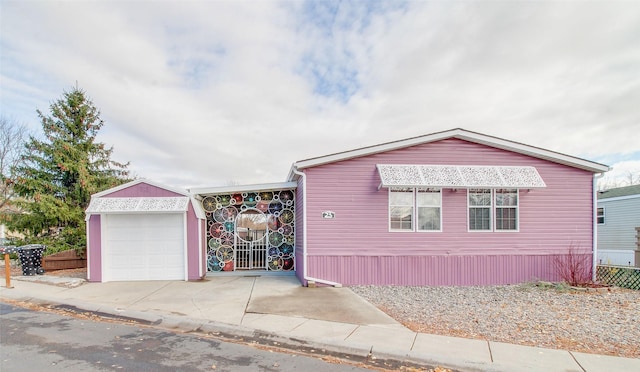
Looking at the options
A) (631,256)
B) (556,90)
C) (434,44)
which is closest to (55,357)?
(434,44)

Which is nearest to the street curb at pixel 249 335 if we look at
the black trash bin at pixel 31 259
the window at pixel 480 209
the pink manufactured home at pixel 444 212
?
the pink manufactured home at pixel 444 212

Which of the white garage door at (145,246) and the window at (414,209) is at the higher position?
the window at (414,209)

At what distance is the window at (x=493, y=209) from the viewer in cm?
998

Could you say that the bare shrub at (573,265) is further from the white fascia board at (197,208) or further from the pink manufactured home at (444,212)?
the white fascia board at (197,208)

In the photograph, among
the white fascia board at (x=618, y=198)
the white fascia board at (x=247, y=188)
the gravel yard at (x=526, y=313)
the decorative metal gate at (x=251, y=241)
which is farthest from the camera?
the white fascia board at (x=618, y=198)

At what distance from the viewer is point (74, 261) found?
1309 centimetres

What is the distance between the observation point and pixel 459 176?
973 cm

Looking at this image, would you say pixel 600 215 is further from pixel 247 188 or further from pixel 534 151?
pixel 247 188

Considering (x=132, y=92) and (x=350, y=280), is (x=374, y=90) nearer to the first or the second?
(x=350, y=280)

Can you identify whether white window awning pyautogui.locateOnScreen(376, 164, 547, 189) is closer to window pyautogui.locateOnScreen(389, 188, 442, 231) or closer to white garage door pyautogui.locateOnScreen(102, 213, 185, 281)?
window pyautogui.locateOnScreen(389, 188, 442, 231)

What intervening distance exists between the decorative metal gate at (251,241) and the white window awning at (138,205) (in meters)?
2.09

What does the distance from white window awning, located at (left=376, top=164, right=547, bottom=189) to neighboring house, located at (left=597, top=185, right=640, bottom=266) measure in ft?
35.9

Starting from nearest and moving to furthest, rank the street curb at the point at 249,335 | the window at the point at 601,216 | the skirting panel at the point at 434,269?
the street curb at the point at 249,335 → the skirting panel at the point at 434,269 → the window at the point at 601,216

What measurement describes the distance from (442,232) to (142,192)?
8.94 meters
